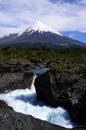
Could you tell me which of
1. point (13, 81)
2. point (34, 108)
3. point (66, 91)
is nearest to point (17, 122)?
point (66, 91)

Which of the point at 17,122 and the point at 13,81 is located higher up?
the point at 17,122

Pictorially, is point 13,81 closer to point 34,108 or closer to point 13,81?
point 13,81

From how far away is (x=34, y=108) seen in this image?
2988cm

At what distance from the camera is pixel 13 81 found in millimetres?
39844

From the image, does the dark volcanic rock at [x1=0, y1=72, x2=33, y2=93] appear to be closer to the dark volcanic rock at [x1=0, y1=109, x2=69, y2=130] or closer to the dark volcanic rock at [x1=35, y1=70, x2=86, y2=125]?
the dark volcanic rock at [x1=35, y1=70, x2=86, y2=125]

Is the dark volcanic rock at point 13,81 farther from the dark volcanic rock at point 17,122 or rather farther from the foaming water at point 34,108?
the dark volcanic rock at point 17,122

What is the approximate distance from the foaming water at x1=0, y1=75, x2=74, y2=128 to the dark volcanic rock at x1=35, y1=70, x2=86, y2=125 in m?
0.56

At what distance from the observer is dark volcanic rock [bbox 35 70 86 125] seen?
2596 cm

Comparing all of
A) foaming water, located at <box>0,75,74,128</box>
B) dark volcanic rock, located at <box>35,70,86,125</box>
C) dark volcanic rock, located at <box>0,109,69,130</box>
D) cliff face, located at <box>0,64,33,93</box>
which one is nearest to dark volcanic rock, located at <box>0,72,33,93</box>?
cliff face, located at <box>0,64,33,93</box>

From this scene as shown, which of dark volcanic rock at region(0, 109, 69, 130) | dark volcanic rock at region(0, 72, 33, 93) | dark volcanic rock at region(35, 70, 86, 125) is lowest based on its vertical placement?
dark volcanic rock at region(0, 72, 33, 93)

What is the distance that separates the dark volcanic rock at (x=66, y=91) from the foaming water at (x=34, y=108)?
0.56 m

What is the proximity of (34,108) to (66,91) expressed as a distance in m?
3.36

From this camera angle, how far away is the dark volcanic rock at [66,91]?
85.2ft

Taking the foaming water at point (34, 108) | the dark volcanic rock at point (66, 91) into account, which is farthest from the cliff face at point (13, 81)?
the dark volcanic rock at point (66, 91)
